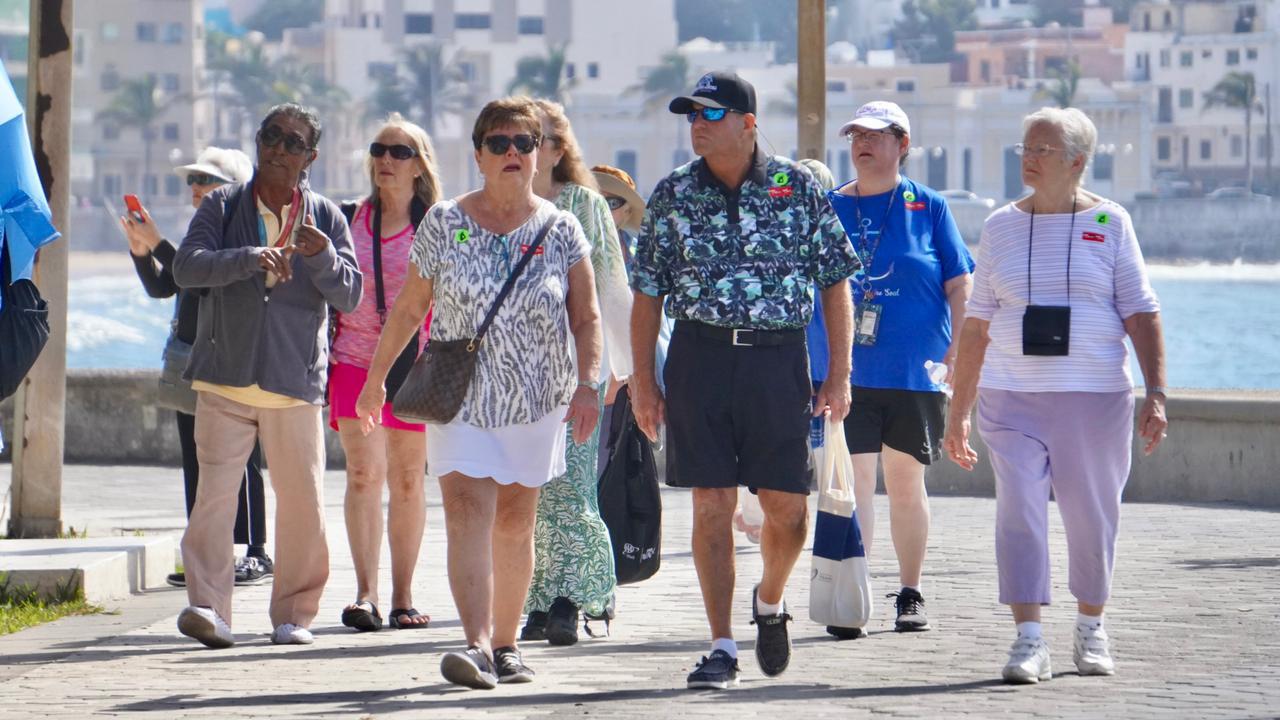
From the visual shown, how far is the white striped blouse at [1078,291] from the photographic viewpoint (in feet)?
20.9

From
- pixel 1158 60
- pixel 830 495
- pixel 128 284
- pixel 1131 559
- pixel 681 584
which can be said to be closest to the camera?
pixel 830 495

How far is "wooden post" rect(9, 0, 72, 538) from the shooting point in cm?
920

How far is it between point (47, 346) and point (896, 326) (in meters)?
3.79

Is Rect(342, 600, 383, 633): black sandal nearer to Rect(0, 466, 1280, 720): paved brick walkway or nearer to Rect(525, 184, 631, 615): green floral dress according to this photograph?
Rect(0, 466, 1280, 720): paved brick walkway

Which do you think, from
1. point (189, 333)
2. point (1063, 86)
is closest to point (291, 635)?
point (189, 333)

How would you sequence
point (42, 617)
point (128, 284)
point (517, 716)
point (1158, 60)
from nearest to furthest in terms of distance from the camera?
point (517, 716) < point (42, 617) < point (128, 284) < point (1158, 60)

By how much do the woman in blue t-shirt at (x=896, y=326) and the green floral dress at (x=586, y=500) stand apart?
2.90 ft

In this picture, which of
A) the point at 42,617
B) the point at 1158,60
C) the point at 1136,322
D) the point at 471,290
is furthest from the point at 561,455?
A: the point at 1158,60

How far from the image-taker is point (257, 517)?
909cm

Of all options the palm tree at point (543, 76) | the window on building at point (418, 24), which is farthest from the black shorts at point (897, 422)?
the window on building at point (418, 24)

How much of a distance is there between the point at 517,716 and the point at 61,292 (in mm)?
4502

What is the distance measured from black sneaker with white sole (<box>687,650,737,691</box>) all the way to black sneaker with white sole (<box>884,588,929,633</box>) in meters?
1.29

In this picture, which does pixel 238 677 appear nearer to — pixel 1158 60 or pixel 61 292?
pixel 61 292

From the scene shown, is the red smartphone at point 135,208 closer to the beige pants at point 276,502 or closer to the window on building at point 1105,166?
the beige pants at point 276,502
